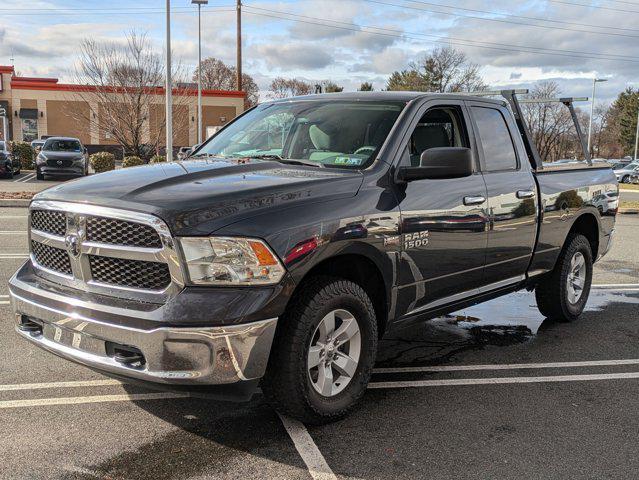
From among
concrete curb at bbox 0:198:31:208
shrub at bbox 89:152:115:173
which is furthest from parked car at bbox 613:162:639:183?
concrete curb at bbox 0:198:31:208

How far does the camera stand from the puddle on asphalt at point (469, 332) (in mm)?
5027

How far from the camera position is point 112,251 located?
3152 mm

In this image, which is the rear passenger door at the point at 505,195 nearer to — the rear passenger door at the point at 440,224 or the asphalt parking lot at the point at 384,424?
the rear passenger door at the point at 440,224

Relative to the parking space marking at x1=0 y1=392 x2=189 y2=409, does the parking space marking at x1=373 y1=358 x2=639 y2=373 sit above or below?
below

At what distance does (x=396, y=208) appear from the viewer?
3.85 metres

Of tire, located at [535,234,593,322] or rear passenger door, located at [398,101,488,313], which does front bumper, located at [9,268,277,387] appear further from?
tire, located at [535,234,593,322]

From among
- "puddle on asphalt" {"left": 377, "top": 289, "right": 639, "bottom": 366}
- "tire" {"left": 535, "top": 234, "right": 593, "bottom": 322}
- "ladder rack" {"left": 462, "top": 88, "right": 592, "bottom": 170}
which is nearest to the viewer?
"puddle on asphalt" {"left": 377, "top": 289, "right": 639, "bottom": 366}

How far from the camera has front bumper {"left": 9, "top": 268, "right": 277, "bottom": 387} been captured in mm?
2977

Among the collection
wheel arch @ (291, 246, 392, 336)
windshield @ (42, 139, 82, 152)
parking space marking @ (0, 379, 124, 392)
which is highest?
windshield @ (42, 139, 82, 152)

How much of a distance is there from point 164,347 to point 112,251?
0.56 metres

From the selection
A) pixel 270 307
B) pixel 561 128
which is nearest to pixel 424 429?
pixel 270 307

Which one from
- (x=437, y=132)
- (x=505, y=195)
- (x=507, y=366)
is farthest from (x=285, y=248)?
(x=507, y=366)

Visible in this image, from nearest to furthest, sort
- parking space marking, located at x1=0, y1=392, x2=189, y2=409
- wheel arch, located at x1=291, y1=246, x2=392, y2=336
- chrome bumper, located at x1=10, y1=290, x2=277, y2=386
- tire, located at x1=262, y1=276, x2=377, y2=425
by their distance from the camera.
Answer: chrome bumper, located at x1=10, y1=290, x2=277, y2=386, tire, located at x1=262, y1=276, x2=377, y2=425, wheel arch, located at x1=291, y1=246, x2=392, y2=336, parking space marking, located at x1=0, y1=392, x2=189, y2=409

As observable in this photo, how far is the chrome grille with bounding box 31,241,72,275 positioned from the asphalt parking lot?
2.84ft
